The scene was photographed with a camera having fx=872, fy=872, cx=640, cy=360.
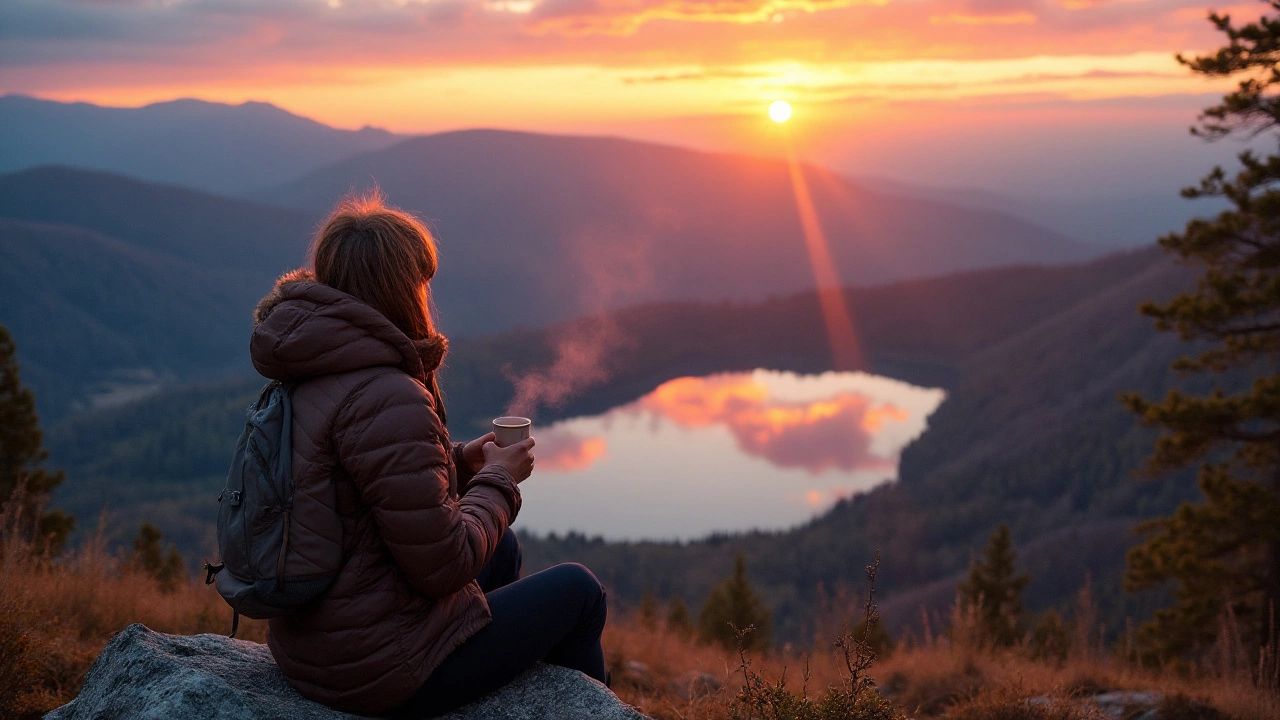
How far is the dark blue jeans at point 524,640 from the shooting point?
2.93 meters

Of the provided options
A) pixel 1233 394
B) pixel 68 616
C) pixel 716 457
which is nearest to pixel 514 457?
pixel 68 616

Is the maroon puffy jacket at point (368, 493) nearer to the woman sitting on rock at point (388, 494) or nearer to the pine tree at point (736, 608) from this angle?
the woman sitting on rock at point (388, 494)

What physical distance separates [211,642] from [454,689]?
1103mm

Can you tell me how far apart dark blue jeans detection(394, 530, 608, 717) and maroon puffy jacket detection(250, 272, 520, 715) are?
0.13 m

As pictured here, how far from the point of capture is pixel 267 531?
100.0 inches

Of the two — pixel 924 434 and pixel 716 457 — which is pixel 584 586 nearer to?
pixel 716 457

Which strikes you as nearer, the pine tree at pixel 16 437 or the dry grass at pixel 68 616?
the dry grass at pixel 68 616

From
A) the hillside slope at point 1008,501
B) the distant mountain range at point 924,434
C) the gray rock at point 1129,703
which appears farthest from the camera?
the distant mountain range at point 924,434

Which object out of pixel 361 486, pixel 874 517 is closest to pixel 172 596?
pixel 361 486

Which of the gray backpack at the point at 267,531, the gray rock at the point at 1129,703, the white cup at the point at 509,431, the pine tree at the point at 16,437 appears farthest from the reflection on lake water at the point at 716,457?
the gray backpack at the point at 267,531

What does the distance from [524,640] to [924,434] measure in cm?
12438

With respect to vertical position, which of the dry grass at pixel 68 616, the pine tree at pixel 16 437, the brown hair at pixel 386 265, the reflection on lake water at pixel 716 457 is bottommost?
the reflection on lake water at pixel 716 457

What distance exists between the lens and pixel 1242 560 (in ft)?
42.1

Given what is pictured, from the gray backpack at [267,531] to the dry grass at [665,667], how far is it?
5.97 feet
